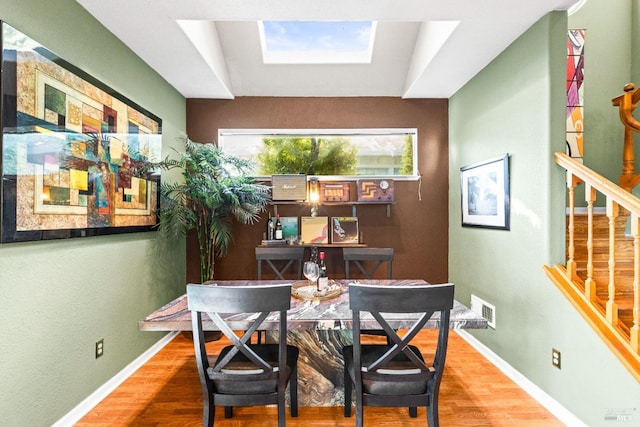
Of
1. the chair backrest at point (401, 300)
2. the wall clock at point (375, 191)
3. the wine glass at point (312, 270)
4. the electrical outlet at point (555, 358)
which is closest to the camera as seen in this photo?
the chair backrest at point (401, 300)

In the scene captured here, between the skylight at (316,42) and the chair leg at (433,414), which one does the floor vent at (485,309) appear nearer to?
the chair leg at (433,414)

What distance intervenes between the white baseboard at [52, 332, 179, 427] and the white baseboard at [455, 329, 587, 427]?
10.1 feet

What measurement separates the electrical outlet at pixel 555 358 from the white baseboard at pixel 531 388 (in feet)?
0.76

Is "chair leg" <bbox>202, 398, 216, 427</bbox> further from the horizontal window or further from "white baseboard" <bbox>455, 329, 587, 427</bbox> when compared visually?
the horizontal window

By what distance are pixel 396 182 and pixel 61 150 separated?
326cm

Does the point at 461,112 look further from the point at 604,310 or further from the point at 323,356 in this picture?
the point at 323,356

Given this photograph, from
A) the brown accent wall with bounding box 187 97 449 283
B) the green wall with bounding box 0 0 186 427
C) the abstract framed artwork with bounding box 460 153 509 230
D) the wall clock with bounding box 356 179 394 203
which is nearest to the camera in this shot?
the green wall with bounding box 0 0 186 427

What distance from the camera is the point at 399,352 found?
1.72 metres

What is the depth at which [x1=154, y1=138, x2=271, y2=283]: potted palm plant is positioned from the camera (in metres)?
3.30

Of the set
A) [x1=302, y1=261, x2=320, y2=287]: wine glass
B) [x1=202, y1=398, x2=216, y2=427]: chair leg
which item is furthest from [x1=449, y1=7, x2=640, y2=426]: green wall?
[x1=202, y1=398, x2=216, y2=427]: chair leg

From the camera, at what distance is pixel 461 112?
12.4 feet

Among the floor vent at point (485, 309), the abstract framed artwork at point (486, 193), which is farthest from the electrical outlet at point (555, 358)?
the abstract framed artwork at point (486, 193)

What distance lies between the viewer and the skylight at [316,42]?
11.7 feet

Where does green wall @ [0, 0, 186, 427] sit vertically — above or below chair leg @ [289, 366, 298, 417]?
above
